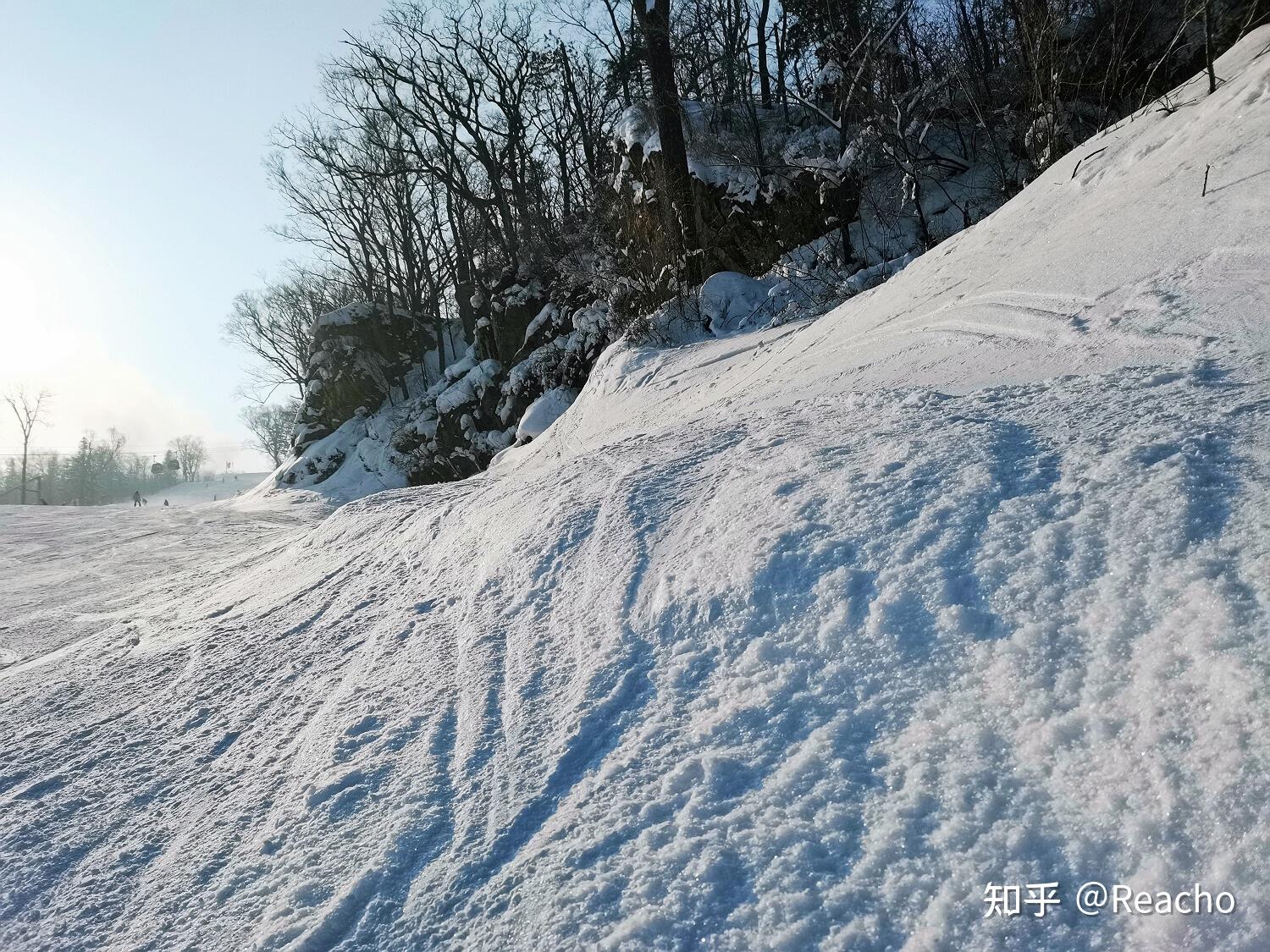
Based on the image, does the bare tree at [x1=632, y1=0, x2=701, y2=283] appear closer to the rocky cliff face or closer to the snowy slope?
the rocky cliff face

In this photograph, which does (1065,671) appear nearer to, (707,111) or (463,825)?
(463,825)

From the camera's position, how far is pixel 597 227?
1391cm

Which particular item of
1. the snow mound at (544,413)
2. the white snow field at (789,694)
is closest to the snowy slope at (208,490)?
the snow mound at (544,413)

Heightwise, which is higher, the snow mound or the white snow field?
the snow mound

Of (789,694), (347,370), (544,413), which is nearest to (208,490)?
(347,370)

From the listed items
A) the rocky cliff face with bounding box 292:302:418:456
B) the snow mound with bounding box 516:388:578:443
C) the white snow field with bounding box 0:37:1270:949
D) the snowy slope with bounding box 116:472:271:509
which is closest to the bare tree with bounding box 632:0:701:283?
the snow mound with bounding box 516:388:578:443

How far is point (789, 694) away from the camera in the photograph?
5.36 feet

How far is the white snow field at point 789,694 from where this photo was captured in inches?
47.2

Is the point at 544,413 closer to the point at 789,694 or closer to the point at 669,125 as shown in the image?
the point at 669,125

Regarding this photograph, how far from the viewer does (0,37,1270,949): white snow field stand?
1198 millimetres

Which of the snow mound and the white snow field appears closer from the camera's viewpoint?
the white snow field

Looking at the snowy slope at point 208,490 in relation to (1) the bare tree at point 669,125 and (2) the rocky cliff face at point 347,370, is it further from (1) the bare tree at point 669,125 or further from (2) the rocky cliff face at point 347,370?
(1) the bare tree at point 669,125

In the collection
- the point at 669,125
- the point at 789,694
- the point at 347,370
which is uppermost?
the point at 669,125

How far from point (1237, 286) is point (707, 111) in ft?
42.4
